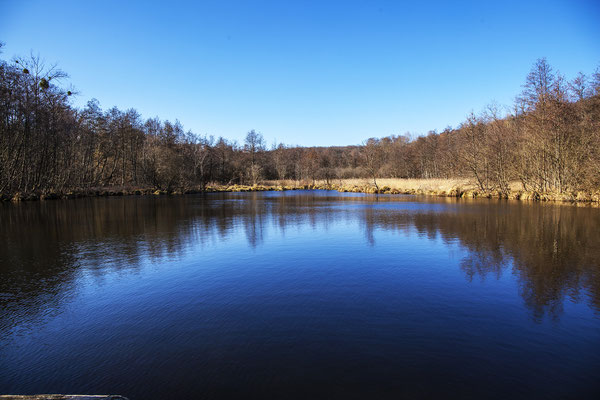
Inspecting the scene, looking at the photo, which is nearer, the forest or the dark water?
the dark water

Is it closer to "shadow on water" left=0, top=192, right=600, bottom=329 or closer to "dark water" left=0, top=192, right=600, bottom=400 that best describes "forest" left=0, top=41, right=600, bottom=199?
"shadow on water" left=0, top=192, right=600, bottom=329

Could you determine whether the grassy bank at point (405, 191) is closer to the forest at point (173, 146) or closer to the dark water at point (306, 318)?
the forest at point (173, 146)

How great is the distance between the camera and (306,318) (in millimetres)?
5922

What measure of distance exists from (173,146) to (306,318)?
181ft

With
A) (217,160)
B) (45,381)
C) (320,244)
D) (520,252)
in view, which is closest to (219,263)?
(320,244)

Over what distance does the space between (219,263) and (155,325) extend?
4117 mm

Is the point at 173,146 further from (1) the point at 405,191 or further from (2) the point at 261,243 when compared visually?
(2) the point at 261,243

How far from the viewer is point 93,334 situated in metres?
5.44

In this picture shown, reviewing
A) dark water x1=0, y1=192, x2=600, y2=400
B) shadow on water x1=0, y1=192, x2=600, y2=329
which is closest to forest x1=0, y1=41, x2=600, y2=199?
shadow on water x1=0, y1=192, x2=600, y2=329

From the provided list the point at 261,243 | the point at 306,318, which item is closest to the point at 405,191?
the point at 261,243

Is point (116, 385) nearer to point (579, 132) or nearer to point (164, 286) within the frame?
point (164, 286)

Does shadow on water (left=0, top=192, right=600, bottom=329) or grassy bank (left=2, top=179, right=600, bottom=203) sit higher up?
grassy bank (left=2, top=179, right=600, bottom=203)

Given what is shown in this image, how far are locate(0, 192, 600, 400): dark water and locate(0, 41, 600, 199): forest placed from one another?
16836mm

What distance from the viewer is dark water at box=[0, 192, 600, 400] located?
13.4ft
